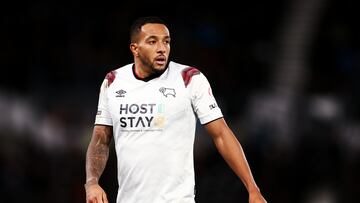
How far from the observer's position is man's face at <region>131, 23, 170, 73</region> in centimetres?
646

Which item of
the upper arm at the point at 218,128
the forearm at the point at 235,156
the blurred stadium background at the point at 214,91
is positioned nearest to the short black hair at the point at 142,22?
the upper arm at the point at 218,128

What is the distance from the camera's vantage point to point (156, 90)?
6.56 m

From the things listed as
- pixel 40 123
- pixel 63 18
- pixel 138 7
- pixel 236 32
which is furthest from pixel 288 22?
pixel 40 123

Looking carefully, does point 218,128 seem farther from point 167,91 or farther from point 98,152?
point 98,152

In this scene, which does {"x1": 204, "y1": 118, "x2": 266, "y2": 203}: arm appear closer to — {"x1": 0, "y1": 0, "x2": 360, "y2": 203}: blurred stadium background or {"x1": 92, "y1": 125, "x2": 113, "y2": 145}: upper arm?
{"x1": 92, "y1": 125, "x2": 113, "y2": 145}: upper arm

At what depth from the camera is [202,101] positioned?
21.2 ft

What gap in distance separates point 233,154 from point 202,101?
18.1 inches

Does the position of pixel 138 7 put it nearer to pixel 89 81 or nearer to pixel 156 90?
pixel 89 81

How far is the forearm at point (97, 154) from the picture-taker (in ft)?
21.9

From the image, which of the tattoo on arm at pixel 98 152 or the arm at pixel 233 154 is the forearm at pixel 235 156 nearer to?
the arm at pixel 233 154

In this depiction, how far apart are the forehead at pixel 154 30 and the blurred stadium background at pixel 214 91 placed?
6.77 metres

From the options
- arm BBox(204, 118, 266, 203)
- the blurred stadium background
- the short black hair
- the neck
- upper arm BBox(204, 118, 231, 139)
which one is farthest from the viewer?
the blurred stadium background

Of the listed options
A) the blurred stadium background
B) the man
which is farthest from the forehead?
the blurred stadium background

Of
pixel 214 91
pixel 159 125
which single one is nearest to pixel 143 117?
pixel 159 125
